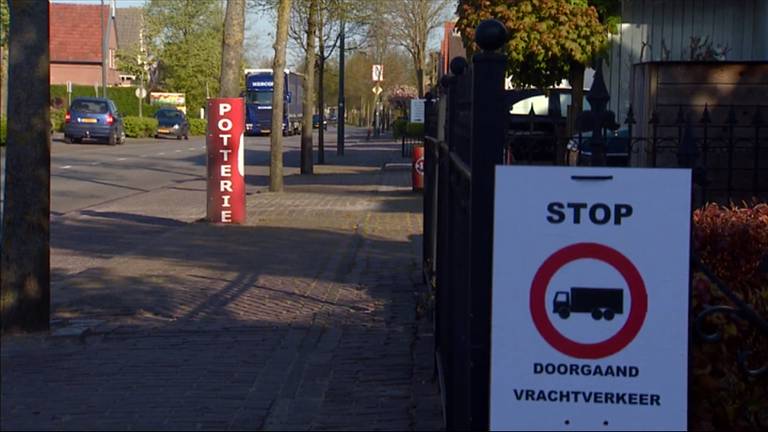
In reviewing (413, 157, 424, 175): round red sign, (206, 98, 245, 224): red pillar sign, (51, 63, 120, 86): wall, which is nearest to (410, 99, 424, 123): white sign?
(413, 157, 424, 175): round red sign

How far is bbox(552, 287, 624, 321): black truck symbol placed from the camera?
3.71m

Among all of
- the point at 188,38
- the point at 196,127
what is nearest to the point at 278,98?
the point at 196,127

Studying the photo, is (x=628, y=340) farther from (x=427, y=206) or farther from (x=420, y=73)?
(x=420, y=73)

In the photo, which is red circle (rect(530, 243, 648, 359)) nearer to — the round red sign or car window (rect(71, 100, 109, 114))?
the round red sign

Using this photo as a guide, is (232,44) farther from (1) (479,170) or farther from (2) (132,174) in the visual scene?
(2) (132,174)

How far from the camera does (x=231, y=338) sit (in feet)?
26.5

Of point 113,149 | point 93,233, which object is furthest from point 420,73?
point 93,233

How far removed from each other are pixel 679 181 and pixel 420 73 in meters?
42.6

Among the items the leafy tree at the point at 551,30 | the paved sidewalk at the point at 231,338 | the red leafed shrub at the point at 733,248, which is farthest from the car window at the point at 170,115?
the red leafed shrub at the point at 733,248

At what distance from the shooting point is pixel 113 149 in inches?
1708

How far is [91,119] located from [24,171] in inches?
1520

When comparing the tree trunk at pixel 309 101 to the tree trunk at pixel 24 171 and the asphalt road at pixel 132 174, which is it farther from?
the tree trunk at pixel 24 171

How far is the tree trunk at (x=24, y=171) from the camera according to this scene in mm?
7895

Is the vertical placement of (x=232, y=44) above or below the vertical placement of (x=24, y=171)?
above
